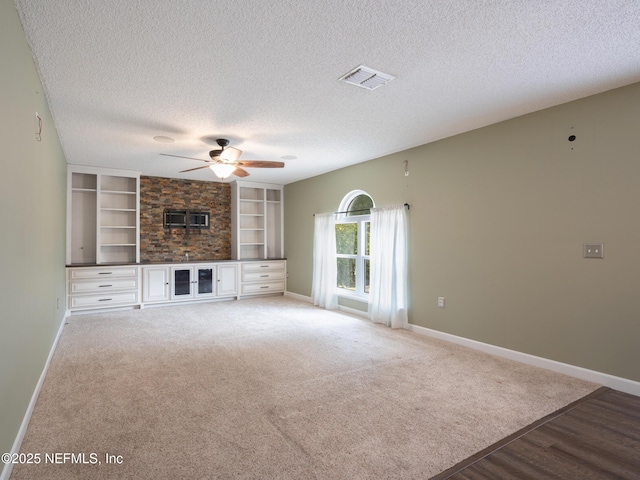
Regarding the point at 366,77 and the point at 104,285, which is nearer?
the point at 366,77

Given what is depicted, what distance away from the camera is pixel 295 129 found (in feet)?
13.6

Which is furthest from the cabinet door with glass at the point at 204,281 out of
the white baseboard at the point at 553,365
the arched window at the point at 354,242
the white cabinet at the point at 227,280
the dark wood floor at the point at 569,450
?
the dark wood floor at the point at 569,450

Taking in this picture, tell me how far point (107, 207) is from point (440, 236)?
5932 millimetres

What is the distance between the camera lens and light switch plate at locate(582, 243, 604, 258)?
122 inches

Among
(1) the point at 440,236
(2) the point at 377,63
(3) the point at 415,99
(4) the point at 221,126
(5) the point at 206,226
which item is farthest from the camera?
(5) the point at 206,226

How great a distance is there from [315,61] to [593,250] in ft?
9.37

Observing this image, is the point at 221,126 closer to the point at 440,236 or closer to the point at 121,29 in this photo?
the point at 121,29

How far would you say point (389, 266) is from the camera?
5074mm

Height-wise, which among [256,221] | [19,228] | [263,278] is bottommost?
[263,278]

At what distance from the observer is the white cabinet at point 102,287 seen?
5797mm

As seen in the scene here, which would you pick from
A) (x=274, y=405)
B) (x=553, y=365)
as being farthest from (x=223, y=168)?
(x=553, y=365)

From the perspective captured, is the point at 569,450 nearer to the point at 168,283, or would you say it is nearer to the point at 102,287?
the point at 168,283

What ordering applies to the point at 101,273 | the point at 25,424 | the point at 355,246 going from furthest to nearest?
the point at 355,246 < the point at 101,273 < the point at 25,424

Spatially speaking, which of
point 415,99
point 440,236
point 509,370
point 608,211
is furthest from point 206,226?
point 608,211
